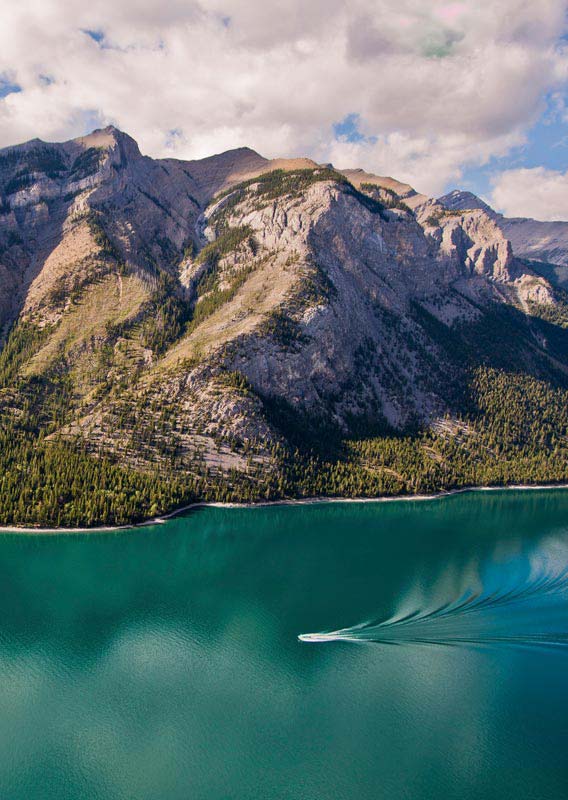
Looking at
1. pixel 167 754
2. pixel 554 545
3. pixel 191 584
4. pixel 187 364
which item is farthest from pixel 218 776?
pixel 187 364

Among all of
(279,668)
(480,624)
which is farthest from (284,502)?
→ (279,668)

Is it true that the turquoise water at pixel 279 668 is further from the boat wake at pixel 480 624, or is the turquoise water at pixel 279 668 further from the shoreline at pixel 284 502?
the shoreline at pixel 284 502

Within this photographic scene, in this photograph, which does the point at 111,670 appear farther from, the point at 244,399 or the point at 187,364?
the point at 187,364

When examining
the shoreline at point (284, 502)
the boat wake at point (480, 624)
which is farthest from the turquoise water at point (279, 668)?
the shoreline at point (284, 502)

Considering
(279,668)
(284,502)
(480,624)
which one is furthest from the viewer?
(284,502)

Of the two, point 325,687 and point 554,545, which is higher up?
point 554,545

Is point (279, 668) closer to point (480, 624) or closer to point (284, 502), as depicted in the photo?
point (480, 624)

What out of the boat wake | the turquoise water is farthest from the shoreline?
the boat wake
